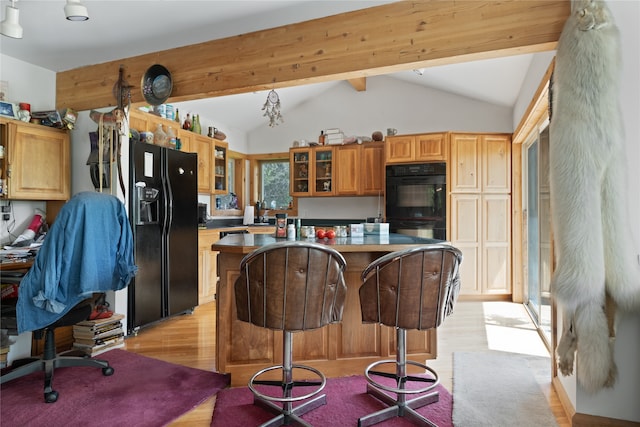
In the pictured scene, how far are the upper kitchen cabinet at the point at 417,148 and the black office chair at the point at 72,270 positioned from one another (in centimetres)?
366

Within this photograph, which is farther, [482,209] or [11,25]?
[482,209]

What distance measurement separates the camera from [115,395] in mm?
2436

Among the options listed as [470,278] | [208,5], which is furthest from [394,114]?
[208,5]

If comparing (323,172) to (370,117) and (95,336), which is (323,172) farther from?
(95,336)

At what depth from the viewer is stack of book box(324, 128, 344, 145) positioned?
5.86m

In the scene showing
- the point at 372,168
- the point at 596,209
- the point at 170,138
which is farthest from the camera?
the point at 372,168

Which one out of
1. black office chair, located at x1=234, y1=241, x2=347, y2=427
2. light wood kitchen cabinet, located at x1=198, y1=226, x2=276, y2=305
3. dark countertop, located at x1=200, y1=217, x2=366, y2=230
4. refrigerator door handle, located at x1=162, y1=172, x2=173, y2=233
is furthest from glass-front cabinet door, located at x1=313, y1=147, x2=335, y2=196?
black office chair, located at x1=234, y1=241, x2=347, y2=427

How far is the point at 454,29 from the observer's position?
2.51 metres

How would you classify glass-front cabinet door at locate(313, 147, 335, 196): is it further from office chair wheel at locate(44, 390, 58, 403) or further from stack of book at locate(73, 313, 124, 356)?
office chair wheel at locate(44, 390, 58, 403)

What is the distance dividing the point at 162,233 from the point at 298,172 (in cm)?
269

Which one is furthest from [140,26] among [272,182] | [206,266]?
[272,182]

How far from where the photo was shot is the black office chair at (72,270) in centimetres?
224

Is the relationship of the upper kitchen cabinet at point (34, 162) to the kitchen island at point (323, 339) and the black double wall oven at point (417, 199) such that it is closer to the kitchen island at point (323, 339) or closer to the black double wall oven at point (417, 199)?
the kitchen island at point (323, 339)

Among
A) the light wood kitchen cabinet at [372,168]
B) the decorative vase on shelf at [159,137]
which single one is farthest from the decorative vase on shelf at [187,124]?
the light wood kitchen cabinet at [372,168]
